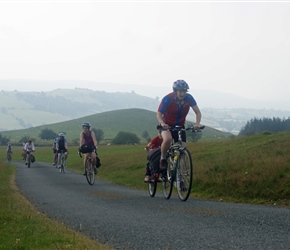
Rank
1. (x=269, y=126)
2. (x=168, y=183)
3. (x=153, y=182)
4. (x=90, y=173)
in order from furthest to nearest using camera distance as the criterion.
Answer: (x=269, y=126)
(x=90, y=173)
(x=153, y=182)
(x=168, y=183)

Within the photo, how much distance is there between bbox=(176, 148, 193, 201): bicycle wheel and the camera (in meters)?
10.7

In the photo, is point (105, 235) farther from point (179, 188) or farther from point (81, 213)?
point (179, 188)

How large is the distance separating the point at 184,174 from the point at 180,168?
0.68ft

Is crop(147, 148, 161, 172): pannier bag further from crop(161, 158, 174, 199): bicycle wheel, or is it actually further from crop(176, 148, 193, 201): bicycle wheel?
crop(176, 148, 193, 201): bicycle wheel

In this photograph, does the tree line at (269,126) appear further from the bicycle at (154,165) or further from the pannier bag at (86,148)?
the bicycle at (154,165)

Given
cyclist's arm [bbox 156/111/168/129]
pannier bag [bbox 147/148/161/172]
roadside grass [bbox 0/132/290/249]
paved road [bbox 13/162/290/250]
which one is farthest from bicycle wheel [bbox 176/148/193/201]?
roadside grass [bbox 0/132/290/249]

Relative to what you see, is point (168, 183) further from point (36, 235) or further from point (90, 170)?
point (90, 170)

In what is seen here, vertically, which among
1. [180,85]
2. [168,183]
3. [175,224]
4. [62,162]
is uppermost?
[180,85]

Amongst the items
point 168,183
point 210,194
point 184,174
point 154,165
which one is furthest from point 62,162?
point 184,174

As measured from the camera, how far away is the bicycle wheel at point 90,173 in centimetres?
1896

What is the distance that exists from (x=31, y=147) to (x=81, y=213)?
28.5m

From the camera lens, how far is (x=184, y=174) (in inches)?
431

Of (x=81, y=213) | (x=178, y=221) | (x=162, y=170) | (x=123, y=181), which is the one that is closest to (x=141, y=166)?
(x=123, y=181)

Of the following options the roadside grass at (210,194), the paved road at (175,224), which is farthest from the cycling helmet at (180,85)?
the roadside grass at (210,194)
